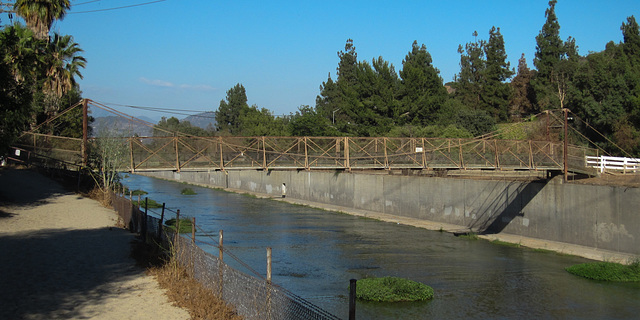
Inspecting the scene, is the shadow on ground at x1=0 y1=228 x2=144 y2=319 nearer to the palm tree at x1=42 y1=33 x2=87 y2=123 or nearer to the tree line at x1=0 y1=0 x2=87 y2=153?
the tree line at x1=0 y1=0 x2=87 y2=153

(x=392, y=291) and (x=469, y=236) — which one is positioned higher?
(x=469, y=236)

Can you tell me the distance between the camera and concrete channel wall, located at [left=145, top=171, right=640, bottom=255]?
28.8m

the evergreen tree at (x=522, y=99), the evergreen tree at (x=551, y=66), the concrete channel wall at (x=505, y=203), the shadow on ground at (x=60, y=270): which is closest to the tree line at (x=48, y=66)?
the shadow on ground at (x=60, y=270)

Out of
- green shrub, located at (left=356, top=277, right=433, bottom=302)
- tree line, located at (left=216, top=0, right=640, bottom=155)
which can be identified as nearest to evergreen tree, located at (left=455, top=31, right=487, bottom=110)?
tree line, located at (left=216, top=0, right=640, bottom=155)

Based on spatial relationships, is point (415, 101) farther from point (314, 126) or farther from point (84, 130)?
point (84, 130)

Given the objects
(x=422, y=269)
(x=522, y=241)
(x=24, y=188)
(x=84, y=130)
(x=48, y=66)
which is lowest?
(x=422, y=269)

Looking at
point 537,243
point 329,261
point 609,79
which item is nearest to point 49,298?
point 329,261

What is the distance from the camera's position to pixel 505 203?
35812mm

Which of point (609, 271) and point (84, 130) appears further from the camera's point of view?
point (84, 130)

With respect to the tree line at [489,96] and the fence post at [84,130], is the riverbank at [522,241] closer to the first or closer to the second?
the tree line at [489,96]

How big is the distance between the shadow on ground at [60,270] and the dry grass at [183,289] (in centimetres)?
60

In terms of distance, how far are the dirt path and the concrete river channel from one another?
6.24 m

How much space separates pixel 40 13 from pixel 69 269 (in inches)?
1253

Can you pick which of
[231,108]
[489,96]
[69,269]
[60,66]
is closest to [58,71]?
[60,66]
